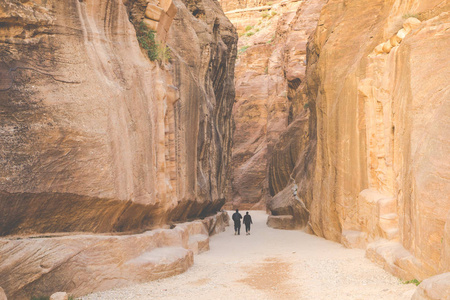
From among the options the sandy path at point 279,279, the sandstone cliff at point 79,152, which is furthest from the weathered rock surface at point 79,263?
the sandy path at point 279,279

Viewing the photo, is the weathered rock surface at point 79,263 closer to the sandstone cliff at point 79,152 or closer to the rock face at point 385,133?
the sandstone cliff at point 79,152

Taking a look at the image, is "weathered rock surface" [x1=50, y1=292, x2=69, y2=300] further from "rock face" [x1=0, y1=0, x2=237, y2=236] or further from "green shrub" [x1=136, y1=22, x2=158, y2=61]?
"green shrub" [x1=136, y1=22, x2=158, y2=61]

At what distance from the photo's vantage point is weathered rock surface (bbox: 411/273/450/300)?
4.98 meters

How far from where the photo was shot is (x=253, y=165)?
45969mm

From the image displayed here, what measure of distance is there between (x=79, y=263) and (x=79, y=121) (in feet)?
8.31

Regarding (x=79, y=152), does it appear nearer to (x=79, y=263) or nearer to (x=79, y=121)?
(x=79, y=121)

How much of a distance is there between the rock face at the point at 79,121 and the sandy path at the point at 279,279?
1.72m

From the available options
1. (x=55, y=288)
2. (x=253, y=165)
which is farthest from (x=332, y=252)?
(x=253, y=165)

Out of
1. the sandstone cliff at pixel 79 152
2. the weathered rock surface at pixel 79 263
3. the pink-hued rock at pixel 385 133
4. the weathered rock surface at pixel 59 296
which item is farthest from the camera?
the pink-hued rock at pixel 385 133

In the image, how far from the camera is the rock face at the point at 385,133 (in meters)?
7.46

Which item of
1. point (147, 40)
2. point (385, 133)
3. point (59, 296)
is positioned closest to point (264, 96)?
point (385, 133)

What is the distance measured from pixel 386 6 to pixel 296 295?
11.9 meters

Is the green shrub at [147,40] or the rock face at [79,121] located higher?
the green shrub at [147,40]

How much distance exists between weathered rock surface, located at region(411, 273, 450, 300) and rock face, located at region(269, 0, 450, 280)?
0.99 metres
